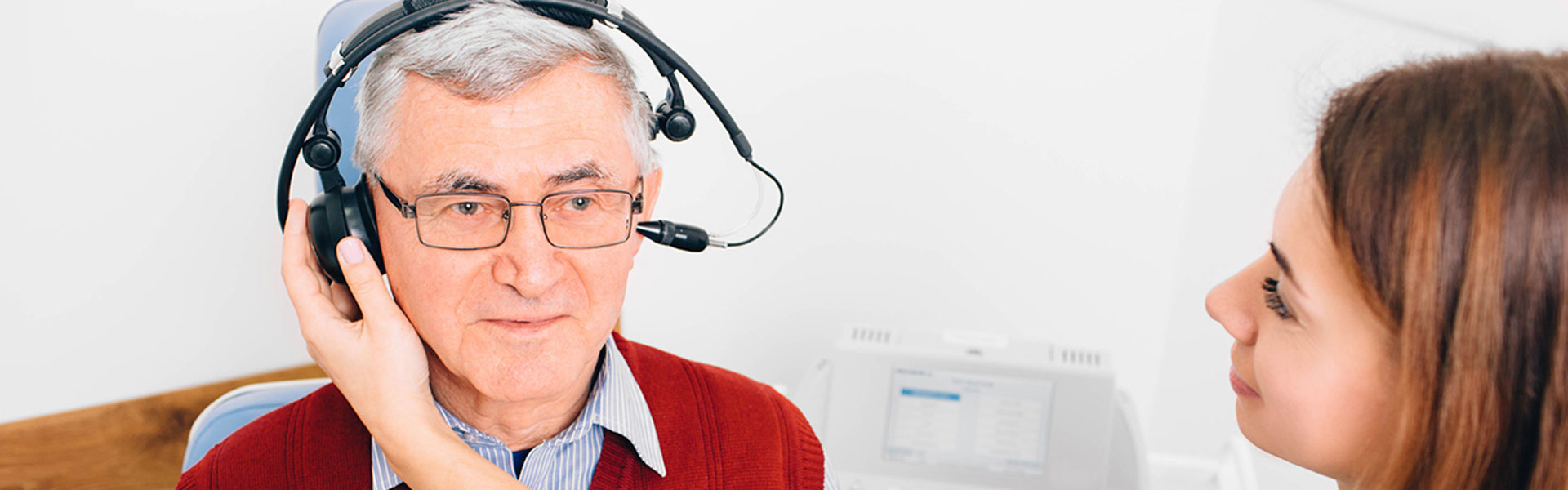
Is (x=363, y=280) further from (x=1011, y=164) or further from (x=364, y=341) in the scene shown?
(x=1011, y=164)

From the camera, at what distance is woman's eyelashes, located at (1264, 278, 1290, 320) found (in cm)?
93

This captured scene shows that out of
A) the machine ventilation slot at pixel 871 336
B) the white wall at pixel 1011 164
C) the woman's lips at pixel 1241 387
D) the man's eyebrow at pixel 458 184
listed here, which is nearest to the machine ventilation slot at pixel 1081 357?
the machine ventilation slot at pixel 871 336

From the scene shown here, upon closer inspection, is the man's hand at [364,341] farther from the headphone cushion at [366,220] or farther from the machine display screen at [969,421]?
the machine display screen at [969,421]

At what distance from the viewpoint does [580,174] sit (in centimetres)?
113

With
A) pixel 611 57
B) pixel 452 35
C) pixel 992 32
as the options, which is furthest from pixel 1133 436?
pixel 452 35

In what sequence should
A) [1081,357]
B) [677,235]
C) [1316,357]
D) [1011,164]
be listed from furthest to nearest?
[1011,164] < [1081,357] < [677,235] < [1316,357]

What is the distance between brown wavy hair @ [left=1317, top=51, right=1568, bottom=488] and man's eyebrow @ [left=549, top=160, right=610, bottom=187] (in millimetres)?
747

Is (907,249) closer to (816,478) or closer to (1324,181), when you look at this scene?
(816,478)

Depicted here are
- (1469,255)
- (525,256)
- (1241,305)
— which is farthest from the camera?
(525,256)

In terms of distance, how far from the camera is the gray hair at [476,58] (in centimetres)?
110

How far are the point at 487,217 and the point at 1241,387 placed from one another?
0.84 meters

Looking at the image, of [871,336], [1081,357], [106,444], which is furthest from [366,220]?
[1081,357]

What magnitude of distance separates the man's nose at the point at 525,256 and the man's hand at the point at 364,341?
12cm

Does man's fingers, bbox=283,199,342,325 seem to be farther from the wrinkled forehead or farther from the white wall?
the white wall
